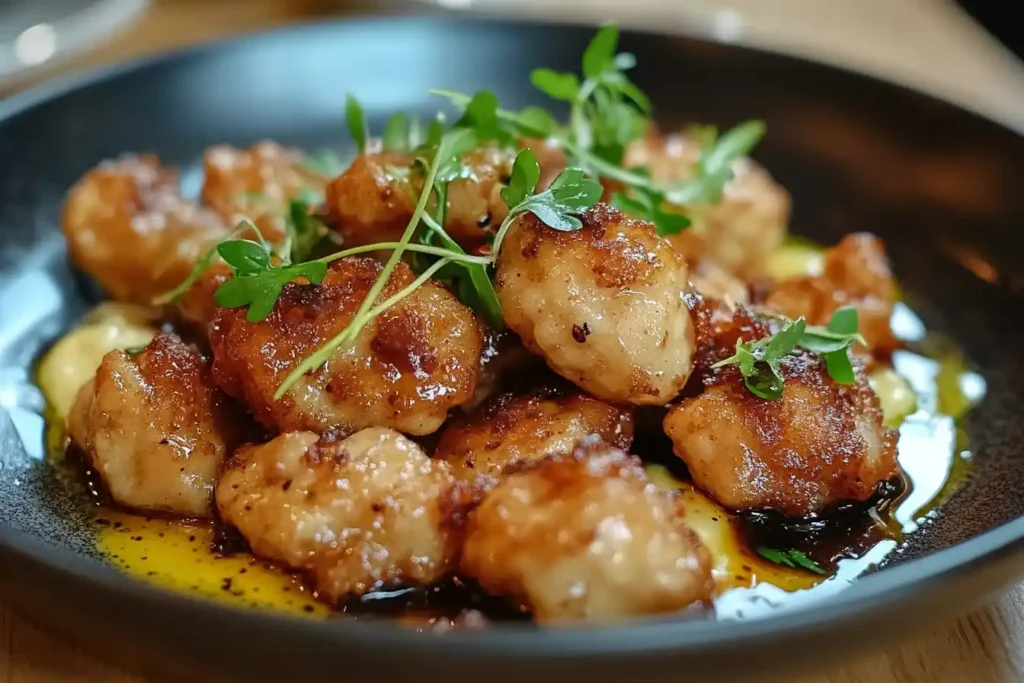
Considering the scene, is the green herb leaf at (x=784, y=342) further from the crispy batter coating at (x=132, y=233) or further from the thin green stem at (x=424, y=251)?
the crispy batter coating at (x=132, y=233)

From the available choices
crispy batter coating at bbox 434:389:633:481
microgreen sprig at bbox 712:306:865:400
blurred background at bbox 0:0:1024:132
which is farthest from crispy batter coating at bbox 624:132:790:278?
crispy batter coating at bbox 434:389:633:481

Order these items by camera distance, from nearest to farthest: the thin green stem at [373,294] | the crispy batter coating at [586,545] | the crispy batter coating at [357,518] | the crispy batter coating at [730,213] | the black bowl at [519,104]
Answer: the black bowl at [519,104]
the crispy batter coating at [586,545]
the crispy batter coating at [357,518]
the thin green stem at [373,294]
the crispy batter coating at [730,213]

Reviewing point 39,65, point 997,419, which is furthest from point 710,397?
point 39,65

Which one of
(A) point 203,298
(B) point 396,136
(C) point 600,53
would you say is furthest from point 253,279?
(C) point 600,53

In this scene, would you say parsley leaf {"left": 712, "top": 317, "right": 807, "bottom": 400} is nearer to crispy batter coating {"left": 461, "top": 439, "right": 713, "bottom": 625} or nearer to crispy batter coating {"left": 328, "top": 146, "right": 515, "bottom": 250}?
crispy batter coating {"left": 461, "top": 439, "right": 713, "bottom": 625}

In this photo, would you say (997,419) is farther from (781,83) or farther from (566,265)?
(781,83)

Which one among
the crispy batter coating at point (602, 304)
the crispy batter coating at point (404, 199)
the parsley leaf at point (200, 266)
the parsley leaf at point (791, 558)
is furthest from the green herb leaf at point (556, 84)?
the parsley leaf at point (791, 558)
